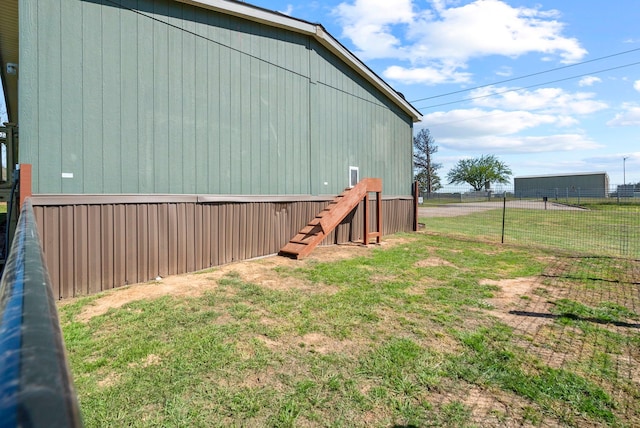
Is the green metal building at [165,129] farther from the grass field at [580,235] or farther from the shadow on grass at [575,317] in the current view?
the grass field at [580,235]

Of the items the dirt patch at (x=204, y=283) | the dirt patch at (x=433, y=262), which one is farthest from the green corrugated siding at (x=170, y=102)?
the dirt patch at (x=433, y=262)

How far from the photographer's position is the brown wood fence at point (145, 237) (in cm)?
Result: 442

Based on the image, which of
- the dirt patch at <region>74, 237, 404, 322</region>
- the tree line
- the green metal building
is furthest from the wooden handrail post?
the tree line

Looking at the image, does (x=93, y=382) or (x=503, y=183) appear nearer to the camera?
(x=93, y=382)

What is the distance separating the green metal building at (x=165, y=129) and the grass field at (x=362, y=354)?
34.9 inches

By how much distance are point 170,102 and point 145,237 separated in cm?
220

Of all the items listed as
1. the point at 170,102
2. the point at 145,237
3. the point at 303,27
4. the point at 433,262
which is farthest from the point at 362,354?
the point at 303,27

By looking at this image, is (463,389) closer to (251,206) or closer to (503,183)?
(251,206)

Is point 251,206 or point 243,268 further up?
point 251,206

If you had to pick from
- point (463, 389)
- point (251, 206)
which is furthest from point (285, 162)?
point (463, 389)

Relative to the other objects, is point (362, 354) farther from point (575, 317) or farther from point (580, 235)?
point (580, 235)

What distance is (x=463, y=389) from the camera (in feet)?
8.25

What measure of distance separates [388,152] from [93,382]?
982 cm

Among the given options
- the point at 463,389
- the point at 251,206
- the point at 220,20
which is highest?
the point at 220,20
